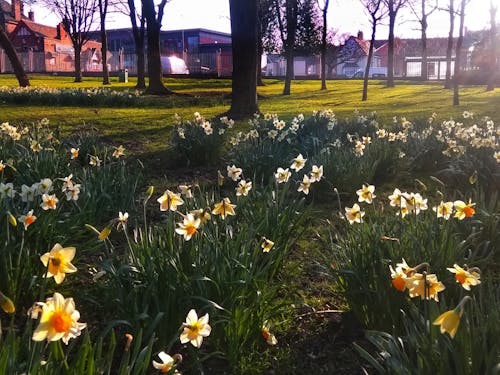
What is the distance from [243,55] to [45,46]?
53590 millimetres

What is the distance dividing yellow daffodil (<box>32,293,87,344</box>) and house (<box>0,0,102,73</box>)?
4662 centimetres

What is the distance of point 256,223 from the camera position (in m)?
3.36

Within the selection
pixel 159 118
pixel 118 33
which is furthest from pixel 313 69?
pixel 159 118

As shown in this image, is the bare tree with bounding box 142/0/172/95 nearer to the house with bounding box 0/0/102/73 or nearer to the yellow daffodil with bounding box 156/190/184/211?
→ the yellow daffodil with bounding box 156/190/184/211

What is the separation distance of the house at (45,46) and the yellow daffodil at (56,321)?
46618 millimetres

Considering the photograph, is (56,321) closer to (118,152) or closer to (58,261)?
(58,261)

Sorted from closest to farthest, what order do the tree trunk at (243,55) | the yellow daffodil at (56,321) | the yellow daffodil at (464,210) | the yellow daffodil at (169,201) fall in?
1. the yellow daffodil at (56,321)
2. the yellow daffodil at (464,210)
3. the yellow daffodil at (169,201)
4. the tree trunk at (243,55)

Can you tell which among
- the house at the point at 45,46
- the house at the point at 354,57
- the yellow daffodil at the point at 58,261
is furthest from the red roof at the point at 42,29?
the yellow daffodil at the point at 58,261

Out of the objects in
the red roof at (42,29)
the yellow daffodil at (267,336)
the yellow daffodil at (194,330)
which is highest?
the red roof at (42,29)

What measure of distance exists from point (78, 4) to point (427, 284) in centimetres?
3904

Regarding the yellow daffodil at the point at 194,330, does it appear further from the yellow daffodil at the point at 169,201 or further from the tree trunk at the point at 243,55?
the tree trunk at the point at 243,55

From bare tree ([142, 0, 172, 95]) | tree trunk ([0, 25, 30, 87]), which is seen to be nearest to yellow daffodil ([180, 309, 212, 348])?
bare tree ([142, 0, 172, 95])

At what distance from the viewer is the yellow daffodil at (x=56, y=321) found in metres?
1.34

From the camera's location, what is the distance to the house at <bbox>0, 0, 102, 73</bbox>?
46.2m
